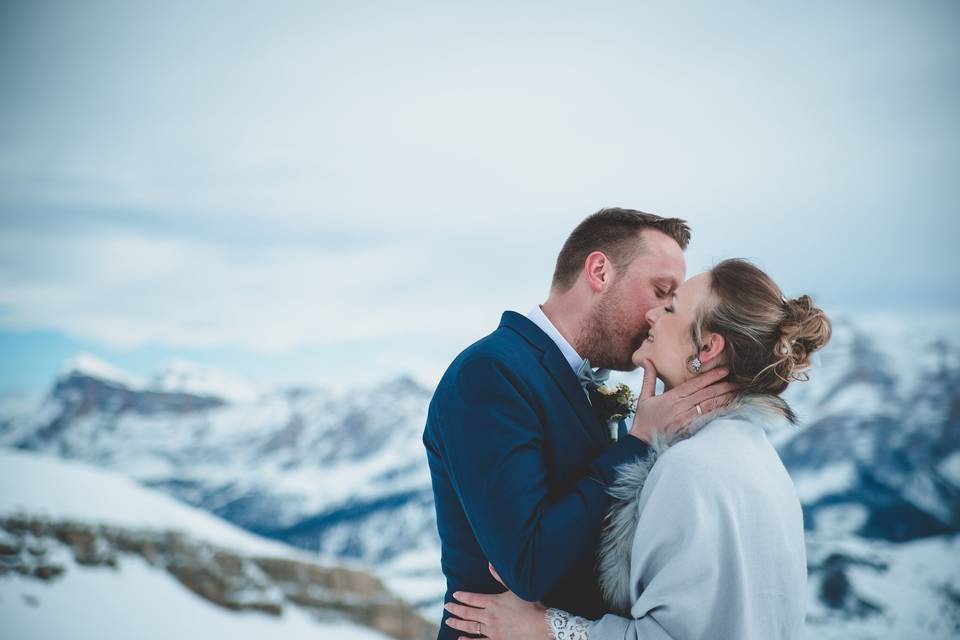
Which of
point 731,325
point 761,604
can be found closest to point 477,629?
point 761,604

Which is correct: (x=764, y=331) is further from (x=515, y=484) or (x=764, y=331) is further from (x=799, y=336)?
(x=515, y=484)

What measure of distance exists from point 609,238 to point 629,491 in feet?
4.66

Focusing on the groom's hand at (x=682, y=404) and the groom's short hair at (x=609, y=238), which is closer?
the groom's hand at (x=682, y=404)

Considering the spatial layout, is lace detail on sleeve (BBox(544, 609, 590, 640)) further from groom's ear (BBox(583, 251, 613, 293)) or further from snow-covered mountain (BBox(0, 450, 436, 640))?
snow-covered mountain (BBox(0, 450, 436, 640))

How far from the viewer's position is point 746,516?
2.64m

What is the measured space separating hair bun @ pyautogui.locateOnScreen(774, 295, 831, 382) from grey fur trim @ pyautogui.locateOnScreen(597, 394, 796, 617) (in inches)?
5.8

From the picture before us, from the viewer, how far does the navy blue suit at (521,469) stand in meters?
2.86

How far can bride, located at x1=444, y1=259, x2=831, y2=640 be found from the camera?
103 inches

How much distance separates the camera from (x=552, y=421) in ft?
11.0

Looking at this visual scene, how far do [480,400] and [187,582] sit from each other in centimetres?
1292

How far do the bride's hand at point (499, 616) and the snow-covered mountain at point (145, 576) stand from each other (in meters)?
9.97

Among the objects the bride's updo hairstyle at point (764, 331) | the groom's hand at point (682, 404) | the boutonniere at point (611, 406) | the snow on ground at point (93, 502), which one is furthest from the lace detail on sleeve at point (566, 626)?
the snow on ground at point (93, 502)

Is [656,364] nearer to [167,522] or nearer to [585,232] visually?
[585,232]

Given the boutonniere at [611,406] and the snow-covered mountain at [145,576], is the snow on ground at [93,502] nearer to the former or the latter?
the snow-covered mountain at [145,576]
